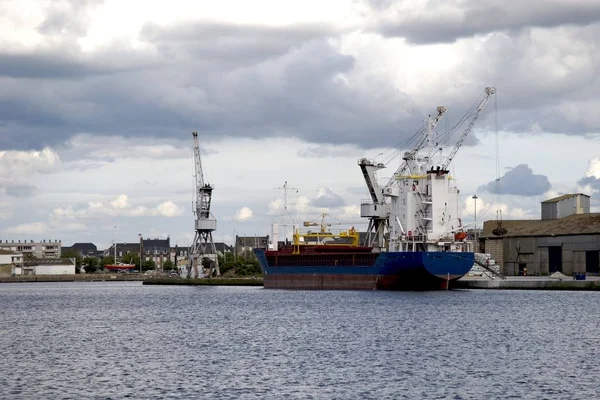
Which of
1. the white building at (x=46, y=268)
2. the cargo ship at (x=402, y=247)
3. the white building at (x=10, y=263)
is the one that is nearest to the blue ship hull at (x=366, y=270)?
the cargo ship at (x=402, y=247)

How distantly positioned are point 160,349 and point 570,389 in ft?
63.6

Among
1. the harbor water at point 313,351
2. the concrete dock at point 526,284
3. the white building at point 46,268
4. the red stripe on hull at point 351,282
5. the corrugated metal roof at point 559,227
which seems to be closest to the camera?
the harbor water at point 313,351

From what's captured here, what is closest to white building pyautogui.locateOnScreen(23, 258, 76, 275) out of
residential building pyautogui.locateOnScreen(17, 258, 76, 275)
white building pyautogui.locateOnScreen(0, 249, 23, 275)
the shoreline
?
residential building pyautogui.locateOnScreen(17, 258, 76, 275)

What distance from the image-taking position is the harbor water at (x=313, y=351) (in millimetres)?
33156

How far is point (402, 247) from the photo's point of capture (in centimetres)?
Answer: 9031

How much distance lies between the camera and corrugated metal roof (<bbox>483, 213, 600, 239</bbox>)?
4274 inches

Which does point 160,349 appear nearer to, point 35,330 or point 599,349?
point 35,330

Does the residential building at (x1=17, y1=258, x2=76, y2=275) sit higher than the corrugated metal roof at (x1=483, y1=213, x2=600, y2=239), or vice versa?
the corrugated metal roof at (x1=483, y1=213, x2=600, y2=239)

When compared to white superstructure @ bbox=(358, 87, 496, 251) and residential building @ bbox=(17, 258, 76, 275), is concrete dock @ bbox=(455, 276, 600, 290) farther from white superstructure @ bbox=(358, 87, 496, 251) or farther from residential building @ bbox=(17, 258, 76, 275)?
residential building @ bbox=(17, 258, 76, 275)

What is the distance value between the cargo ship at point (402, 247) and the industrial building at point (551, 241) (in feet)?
60.2

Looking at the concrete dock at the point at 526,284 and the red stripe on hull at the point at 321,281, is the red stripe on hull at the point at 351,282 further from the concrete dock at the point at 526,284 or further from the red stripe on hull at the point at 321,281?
the concrete dock at the point at 526,284

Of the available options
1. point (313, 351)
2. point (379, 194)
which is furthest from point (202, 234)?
point (313, 351)

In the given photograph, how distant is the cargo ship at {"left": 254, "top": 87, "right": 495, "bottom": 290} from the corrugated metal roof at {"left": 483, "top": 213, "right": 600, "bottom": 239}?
18031mm

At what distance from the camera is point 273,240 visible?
11412 centimetres
